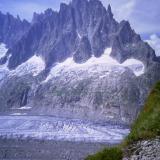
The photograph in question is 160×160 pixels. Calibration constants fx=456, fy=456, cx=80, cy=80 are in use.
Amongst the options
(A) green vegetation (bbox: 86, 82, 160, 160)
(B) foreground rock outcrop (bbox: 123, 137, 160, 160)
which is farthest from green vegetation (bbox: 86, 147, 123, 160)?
(B) foreground rock outcrop (bbox: 123, 137, 160, 160)

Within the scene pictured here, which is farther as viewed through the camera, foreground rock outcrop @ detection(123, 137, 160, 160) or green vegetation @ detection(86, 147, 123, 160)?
green vegetation @ detection(86, 147, 123, 160)

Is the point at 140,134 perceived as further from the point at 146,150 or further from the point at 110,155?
the point at 110,155

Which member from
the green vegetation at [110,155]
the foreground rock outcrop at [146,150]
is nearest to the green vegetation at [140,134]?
the green vegetation at [110,155]

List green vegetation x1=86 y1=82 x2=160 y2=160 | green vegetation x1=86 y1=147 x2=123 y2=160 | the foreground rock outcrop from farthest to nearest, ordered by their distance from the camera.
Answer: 1. green vegetation x1=86 y1=147 x2=123 y2=160
2. green vegetation x1=86 y1=82 x2=160 y2=160
3. the foreground rock outcrop

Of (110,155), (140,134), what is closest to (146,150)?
(140,134)

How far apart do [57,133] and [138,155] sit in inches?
7037

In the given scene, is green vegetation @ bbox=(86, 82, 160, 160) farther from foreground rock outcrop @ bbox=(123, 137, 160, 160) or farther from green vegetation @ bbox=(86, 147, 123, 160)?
foreground rock outcrop @ bbox=(123, 137, 160, 160)

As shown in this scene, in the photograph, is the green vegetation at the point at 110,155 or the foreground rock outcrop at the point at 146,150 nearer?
the foreground rock outcrop at the point at 146,150

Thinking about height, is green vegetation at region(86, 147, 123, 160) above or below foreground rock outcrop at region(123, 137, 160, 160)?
below

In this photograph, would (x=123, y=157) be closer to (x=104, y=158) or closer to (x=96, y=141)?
(x=104, y=158)

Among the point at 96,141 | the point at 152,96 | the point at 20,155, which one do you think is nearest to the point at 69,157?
the point at 20,155

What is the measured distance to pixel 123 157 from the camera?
1856 centimetres

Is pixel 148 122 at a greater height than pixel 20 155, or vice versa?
pixel 148 122

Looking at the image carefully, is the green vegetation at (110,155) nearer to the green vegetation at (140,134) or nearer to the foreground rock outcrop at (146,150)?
the green vegetation at (140,134)
